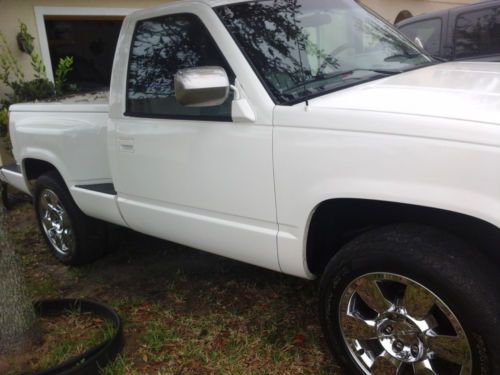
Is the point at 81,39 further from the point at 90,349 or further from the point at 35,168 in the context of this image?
the point at 90,349

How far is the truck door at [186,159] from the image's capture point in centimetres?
270

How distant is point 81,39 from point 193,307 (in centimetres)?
711

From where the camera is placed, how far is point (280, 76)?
2748 millimetres

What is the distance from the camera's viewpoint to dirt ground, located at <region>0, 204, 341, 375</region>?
2984 millimetres

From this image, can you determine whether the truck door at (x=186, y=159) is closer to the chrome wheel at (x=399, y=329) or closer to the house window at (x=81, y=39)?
the chrome wheel at (x=399, y=329)

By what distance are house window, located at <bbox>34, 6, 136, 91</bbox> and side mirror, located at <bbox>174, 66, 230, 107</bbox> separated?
20.0ft

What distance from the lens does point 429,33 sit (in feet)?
20.8

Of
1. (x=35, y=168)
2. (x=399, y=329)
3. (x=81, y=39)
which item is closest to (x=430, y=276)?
(x=399, y=329)

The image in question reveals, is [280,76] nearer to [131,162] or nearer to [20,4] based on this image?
[131,162]

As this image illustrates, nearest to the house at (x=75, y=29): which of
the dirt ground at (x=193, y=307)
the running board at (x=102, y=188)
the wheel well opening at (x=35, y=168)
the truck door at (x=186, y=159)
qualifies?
the wheel well opening at (x=35, y=168)

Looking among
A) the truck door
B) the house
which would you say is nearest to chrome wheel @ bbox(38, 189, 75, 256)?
the truck door

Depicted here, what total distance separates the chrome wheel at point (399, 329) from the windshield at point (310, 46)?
38.4 inches

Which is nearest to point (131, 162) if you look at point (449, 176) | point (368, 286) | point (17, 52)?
point (368, 286)

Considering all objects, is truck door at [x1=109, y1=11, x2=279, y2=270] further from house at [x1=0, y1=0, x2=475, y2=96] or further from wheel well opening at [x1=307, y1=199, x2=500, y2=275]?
house at [x1=0, y1=0, x2=475, y2=96]
